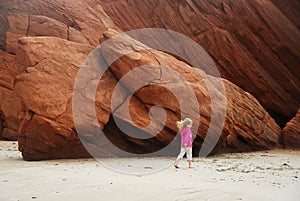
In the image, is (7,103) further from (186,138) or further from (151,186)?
(151,186)

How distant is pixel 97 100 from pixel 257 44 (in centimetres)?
1087

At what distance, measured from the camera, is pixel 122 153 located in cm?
879

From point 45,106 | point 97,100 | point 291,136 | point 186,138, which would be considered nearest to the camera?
point 186,138

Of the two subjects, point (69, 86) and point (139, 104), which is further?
point (139, 104)

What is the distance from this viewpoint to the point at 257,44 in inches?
655

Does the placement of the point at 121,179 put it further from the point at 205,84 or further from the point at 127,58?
the point at 205,84

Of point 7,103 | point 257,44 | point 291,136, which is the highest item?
point 257,44

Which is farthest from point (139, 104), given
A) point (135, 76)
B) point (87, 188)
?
point (87, 188)

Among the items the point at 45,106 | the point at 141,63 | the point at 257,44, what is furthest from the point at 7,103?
the point at 257,44

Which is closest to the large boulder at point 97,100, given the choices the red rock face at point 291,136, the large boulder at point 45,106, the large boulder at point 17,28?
the large boulder at point 45,106

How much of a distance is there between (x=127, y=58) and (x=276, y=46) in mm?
10122

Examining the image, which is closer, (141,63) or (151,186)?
(151,186)

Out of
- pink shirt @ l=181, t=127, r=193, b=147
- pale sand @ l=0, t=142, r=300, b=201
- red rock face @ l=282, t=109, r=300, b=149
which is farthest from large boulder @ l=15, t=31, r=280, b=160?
red rock face @ l=282, t=109, r=300, b=149

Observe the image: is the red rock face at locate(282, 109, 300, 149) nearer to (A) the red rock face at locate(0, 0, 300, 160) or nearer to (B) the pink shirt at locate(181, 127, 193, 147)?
(A) the red rock face at locate(0, 0, 300, 160)
